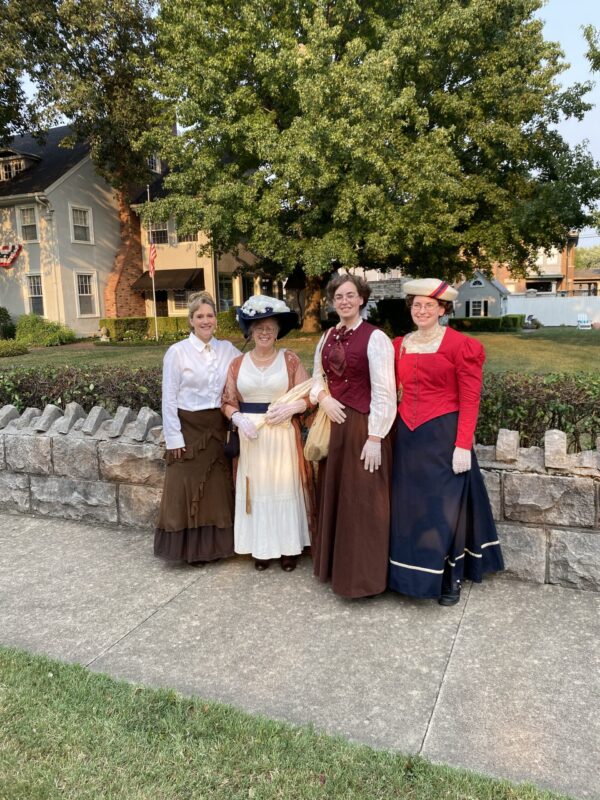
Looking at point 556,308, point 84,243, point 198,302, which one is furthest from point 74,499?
point 556,308

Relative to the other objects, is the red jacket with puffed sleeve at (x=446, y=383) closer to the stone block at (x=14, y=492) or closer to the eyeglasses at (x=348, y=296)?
the eyeglasses at (x=348, y=296)

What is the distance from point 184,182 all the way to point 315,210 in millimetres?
4133

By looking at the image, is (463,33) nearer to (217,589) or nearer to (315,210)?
(315,210)

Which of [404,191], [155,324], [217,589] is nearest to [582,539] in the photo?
[217,589]

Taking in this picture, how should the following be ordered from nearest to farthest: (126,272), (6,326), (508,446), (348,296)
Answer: (348,296) < (508,446) < (6,326) < (126,272)

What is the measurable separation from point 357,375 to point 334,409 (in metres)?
0.24

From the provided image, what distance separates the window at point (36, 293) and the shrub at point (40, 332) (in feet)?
3.49

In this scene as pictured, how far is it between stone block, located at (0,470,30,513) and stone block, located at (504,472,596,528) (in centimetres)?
380

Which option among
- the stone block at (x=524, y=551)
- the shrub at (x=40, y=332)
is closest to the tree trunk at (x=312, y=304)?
the shrub at (x=40, y=332)

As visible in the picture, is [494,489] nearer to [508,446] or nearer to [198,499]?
[508,446]

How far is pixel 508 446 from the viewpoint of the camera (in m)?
3.57

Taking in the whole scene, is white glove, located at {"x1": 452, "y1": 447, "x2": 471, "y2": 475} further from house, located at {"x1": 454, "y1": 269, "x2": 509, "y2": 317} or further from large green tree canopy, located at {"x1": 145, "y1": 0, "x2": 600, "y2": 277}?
house, located at {"x1": 454, "y1": 269, "x2": 509, "y2": 317}

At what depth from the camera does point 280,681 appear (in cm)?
274

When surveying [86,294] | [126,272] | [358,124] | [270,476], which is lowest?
[270,476]
